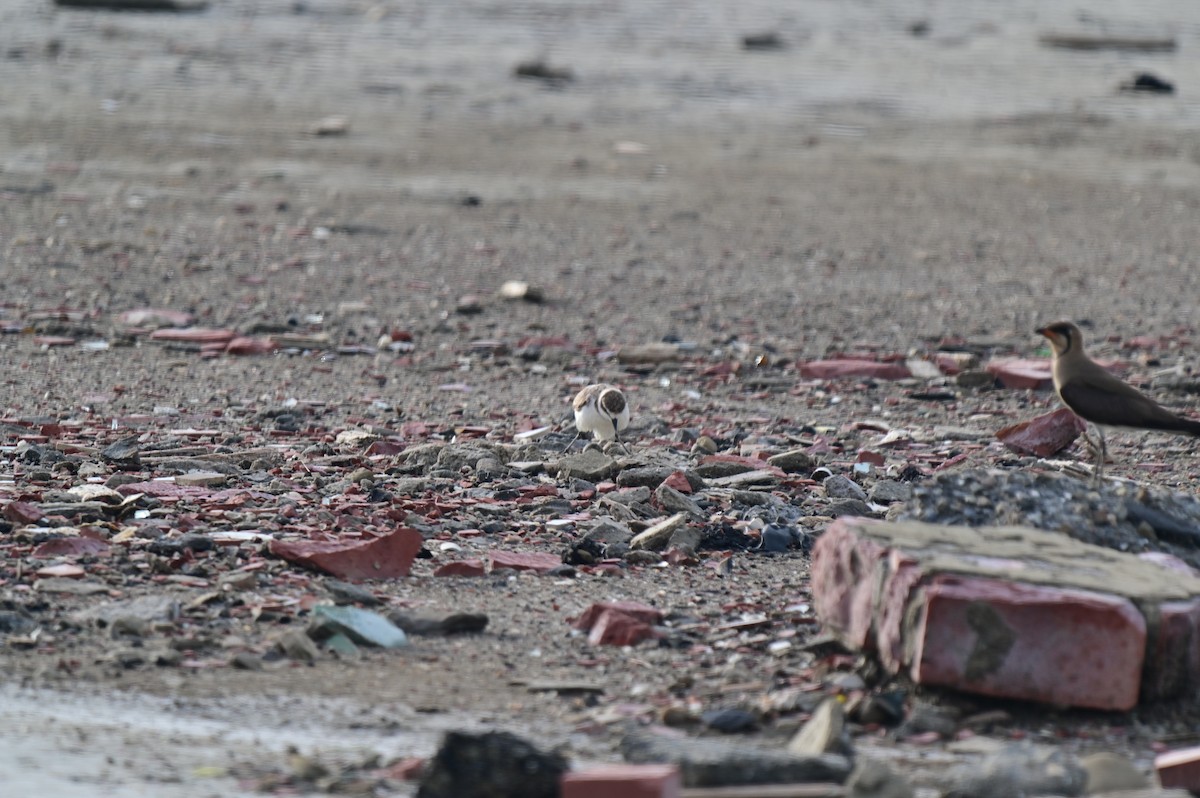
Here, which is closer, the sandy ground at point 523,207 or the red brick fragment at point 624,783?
the red brick fragment at point 624,783

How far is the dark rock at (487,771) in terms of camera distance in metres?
2.95

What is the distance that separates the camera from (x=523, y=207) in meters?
12.4

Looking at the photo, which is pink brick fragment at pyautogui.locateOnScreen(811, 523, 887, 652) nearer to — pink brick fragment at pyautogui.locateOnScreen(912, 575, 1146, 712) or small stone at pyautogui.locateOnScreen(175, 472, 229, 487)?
pink brick fragment at pyautogui.locateOnScreen(912, 575, 1146, 712)

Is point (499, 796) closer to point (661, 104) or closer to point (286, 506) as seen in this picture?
point (286, 506)

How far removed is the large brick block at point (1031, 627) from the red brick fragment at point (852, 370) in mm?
4240

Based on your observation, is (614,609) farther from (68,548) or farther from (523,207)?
(523,207)

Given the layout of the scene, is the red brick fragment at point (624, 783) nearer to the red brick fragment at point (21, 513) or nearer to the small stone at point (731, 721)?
the small stone at point (731, 721)

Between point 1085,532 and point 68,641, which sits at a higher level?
point 1085,532

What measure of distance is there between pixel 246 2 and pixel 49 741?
17916 mm

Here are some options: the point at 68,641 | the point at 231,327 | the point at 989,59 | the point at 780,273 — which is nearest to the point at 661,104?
the point at 989,59

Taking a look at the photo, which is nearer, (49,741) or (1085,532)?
(49,741)

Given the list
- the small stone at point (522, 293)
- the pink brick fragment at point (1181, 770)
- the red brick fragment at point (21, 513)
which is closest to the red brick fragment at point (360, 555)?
the red brick fragment at point (21, 513)

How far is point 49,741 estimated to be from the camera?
11.1 feet

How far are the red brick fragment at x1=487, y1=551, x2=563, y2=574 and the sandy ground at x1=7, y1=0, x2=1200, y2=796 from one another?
0.24 meters
